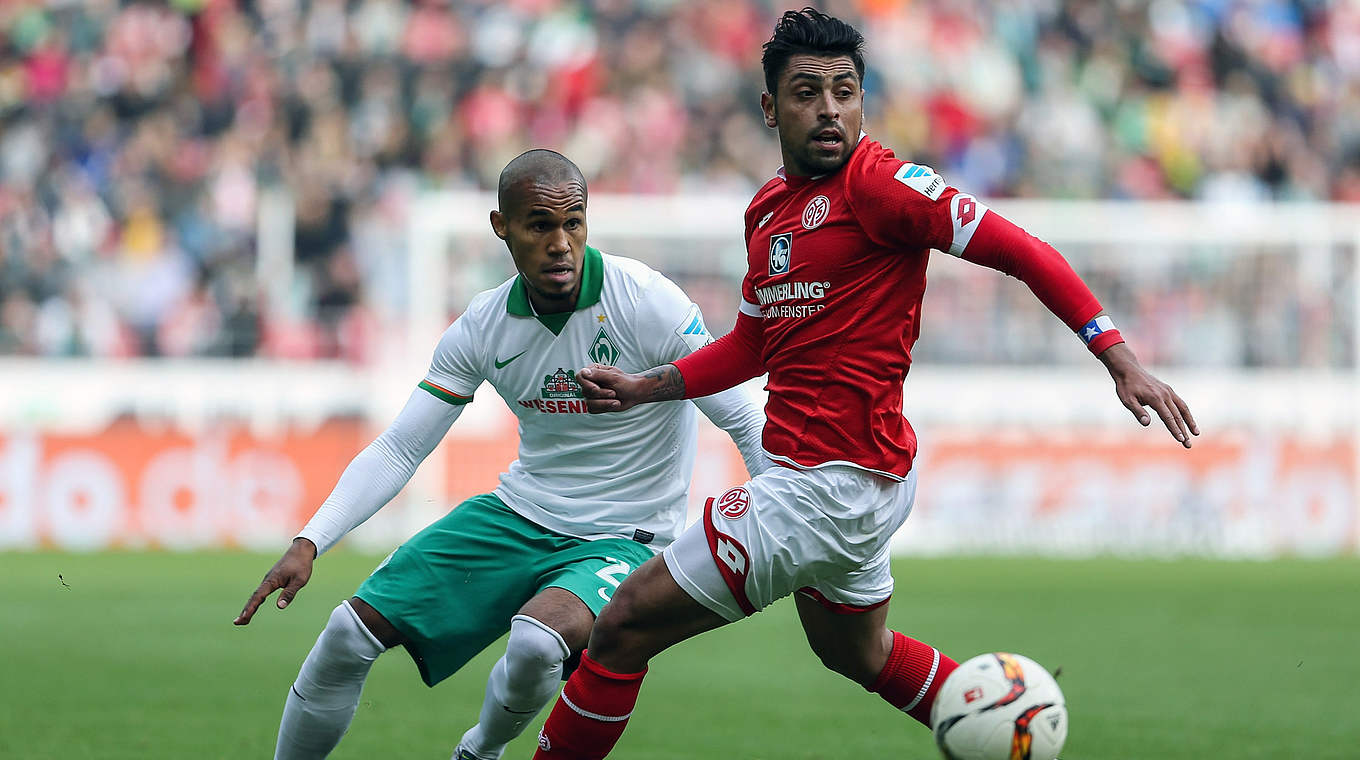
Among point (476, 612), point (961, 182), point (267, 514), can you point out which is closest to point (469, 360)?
point (476, 612)

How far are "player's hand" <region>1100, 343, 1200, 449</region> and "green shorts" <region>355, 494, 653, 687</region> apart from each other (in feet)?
6.29

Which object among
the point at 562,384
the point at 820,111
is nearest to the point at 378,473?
the point at 562,384

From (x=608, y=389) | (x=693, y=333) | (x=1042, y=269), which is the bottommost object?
(x=608, y=389)

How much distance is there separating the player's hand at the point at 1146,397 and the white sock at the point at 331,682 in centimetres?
255

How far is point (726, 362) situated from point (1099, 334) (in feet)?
4.20

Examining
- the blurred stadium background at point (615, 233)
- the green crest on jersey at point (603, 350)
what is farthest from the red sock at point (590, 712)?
the blurred stadium background at point (615, 233)

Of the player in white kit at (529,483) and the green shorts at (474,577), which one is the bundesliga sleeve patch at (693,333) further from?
the green shorts at (474,577)

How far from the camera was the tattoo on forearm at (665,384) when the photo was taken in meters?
5.57

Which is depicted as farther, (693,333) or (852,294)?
(693,333)

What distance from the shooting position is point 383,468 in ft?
19.5

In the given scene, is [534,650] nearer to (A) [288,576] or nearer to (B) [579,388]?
(A) [288,576]

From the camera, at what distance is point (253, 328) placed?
57.4ft

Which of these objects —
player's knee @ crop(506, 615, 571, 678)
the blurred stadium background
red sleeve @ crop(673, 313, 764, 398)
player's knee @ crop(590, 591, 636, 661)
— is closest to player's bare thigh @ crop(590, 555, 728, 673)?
player's knee @ crop(590, 591, 636, 661)

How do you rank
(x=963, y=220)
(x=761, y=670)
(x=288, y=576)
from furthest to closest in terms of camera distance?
1. (x=761, y=670)
2. (x=288, y=576)
3. (x=963, y=220)
